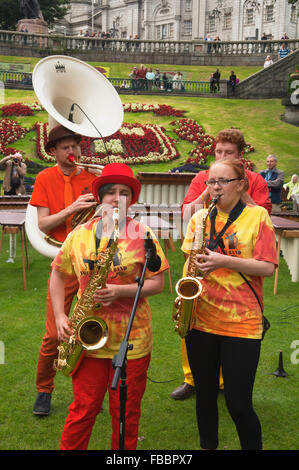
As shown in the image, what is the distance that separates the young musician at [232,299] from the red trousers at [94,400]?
1.64 feet

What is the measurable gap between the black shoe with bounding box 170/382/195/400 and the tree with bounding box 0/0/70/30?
167 feet

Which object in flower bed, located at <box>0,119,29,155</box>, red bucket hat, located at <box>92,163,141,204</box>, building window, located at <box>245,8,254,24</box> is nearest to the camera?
red bucket hat, located at <box>92,163,141,204</box>

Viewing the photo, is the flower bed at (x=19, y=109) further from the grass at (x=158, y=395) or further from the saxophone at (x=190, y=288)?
the saxophone at (x=190, y=288)

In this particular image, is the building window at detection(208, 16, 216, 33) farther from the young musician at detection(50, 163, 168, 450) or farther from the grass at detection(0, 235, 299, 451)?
the young musician at detection(50, 163, 168, 450)

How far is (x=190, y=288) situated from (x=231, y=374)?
581mm

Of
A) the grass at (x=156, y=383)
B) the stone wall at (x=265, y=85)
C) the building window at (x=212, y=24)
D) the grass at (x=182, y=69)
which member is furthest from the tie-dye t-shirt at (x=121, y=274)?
the building window at (x=212, y=24)

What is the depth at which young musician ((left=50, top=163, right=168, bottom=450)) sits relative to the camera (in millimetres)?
2955

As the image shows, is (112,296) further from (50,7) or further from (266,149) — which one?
(50,7)

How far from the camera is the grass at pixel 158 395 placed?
13.1 ft

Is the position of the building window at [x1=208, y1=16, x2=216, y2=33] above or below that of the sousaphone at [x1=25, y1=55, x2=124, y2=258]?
above

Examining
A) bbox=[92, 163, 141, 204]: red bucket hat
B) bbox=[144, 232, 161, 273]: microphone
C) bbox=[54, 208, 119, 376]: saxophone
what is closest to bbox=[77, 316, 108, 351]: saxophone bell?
bbox=[54, 208, 119, 376]: saxophone

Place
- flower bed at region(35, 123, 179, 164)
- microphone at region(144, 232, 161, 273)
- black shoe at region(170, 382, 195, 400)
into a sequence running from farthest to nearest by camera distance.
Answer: flower bed at region(35, 123, 179, 164)
black shoe at region(170, 382, 195, 400)
microphone at region(144, 232, 161, 273)

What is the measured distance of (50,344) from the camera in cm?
403

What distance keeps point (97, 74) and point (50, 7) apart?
53.4 meters
